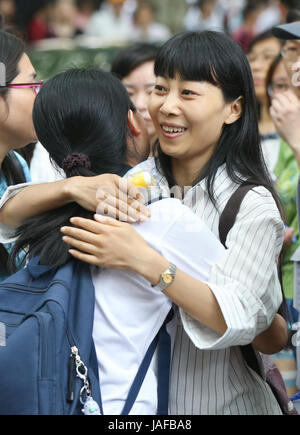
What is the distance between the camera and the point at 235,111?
7.50 ft

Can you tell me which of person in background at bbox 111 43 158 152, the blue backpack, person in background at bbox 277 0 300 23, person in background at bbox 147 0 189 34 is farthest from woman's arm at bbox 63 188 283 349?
person in background at bbox 147 0 189 34

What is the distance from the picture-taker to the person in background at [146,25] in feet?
37.9

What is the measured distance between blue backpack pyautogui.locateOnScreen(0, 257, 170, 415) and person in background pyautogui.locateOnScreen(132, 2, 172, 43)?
10.1 meters

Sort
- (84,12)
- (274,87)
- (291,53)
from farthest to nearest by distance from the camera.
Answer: (84,12), (274,87), (291,53)

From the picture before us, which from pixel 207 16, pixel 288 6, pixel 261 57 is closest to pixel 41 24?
pixel 207 16

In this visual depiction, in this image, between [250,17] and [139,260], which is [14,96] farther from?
[250,17]

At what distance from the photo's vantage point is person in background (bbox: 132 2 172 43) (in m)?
11.5

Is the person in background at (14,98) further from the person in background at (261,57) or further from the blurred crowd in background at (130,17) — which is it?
the blurred crowd in background at (130,17)

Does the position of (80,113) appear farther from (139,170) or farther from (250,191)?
(250,191)

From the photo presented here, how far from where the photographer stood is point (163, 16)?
39.9ft

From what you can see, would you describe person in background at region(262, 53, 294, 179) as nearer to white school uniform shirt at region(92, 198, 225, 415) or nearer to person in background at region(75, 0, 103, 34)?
white school uniform shirt at region(92, 198, 225, 415)

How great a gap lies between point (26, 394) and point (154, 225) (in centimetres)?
57

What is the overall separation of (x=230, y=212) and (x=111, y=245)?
0.41 metres
